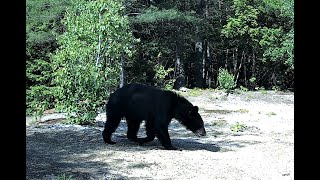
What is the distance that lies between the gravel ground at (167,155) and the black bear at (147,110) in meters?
0.40

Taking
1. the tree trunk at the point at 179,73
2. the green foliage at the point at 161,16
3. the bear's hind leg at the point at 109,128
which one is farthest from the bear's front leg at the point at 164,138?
the tree trunk at the point at 179,73

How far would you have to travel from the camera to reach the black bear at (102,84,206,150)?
32.3ft

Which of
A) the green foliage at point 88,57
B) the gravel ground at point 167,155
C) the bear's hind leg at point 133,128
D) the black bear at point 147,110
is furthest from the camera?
the green foliage at point 88,57

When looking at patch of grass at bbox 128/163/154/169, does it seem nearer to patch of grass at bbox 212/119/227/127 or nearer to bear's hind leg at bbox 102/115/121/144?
bear's hind leg at bbox 102/115/121/144

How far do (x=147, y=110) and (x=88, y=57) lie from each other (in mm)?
4463

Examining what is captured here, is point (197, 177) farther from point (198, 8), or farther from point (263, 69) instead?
point (263, 69)

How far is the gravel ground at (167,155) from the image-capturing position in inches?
285

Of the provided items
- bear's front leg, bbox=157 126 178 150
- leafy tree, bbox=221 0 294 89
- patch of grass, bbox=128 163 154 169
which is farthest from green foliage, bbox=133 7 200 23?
patch of grass, bbox=128 163 154 169

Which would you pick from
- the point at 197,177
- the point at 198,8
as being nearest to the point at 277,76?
the point at 198,8

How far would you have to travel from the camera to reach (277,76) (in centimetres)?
3722

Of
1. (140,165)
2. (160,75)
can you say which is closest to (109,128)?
(140,165)

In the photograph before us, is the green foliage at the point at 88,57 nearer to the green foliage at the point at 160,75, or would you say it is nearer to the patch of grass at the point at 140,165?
the patch of grass at the point at 140,165

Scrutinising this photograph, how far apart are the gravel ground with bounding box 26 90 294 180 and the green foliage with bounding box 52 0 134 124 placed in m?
0.91

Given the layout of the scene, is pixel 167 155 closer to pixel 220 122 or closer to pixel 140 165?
pixel 140 165
